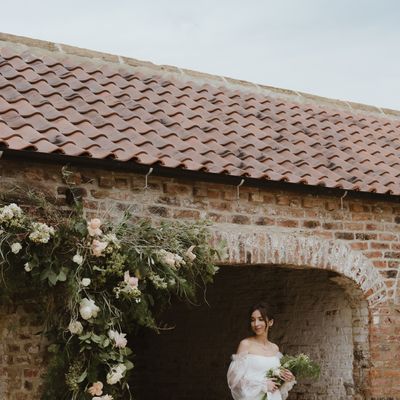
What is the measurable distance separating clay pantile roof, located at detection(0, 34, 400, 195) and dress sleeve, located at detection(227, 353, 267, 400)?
177 centimetres

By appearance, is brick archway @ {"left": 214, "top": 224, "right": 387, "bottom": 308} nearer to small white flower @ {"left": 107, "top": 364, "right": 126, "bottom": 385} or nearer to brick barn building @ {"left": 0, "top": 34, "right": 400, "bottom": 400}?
brick barn building @ {"left": 0, "top": 34, "right": 400, "bottom": 400}

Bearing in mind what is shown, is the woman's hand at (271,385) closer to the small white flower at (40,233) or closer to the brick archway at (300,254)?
the brick archway at (300,254)

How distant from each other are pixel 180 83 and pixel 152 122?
161 centimetres

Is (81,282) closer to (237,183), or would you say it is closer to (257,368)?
→ (237,183)

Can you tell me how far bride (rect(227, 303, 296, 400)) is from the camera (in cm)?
666

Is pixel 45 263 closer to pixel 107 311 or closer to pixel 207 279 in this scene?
pixel 107 311

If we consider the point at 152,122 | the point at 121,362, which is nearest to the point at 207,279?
the point at 121,362

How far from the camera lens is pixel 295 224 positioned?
22.9ft

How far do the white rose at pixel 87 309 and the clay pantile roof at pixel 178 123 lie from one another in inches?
46.0

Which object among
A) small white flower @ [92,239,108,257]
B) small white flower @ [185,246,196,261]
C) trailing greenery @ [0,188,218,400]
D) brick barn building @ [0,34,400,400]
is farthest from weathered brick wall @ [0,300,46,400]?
small white flower @ [185,246,196,261]

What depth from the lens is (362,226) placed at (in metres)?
7.42

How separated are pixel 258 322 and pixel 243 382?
0.58 metres

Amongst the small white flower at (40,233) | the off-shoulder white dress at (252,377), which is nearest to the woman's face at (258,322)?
the off-shoulder white dress at (252,377)

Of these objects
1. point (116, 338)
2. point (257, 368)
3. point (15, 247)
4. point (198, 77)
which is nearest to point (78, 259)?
point (15, 247)
